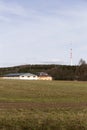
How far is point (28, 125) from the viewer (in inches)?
582

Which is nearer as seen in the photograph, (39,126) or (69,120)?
(39,126)

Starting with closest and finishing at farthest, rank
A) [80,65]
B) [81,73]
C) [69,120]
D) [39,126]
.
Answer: [39,126]
[69,120]
[81,73]
[80,65]

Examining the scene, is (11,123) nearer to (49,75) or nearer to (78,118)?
(78,118)

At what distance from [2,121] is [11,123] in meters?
0.47

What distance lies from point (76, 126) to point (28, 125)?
68.4 inches

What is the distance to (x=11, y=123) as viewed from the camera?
49.6 feet

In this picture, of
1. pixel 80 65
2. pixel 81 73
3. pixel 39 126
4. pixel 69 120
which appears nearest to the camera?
pixel 39 126

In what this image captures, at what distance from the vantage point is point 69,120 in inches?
619

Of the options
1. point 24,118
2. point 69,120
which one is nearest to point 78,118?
point 69,120

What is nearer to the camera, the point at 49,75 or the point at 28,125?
the point at 28,125

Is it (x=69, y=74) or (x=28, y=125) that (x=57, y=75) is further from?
(x=28, y=125)

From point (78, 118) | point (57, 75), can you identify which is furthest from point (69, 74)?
point (78, 118)

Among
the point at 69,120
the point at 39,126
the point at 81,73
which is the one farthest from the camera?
the point at 81,73

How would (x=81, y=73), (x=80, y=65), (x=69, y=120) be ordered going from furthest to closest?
(x=80, y=65)
(x=81, y=73)
(x=69, y=120)
